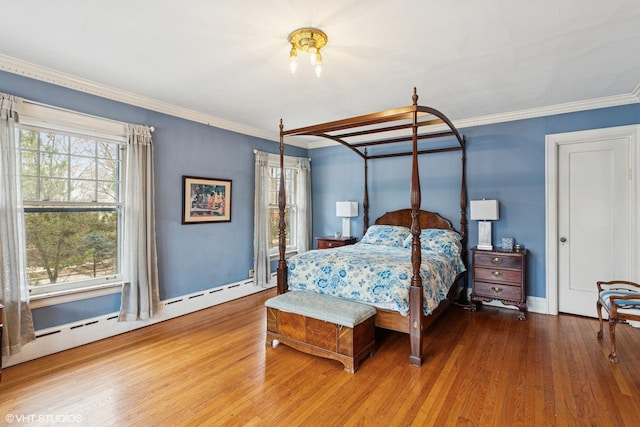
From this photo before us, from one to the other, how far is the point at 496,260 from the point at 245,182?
3520 millimetres

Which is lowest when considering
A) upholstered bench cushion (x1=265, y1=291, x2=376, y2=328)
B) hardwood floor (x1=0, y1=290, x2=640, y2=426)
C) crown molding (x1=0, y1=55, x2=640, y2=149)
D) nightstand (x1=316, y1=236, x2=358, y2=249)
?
hardwood floor (x1=0, y1=290, x2=640, y2=426)

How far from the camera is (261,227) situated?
492 centimetres

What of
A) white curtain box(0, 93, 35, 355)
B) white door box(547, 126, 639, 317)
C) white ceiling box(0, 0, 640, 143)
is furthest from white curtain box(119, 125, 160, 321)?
white door box(547, 126, 639, 317)

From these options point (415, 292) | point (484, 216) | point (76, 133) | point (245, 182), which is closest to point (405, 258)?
point (415, 292)

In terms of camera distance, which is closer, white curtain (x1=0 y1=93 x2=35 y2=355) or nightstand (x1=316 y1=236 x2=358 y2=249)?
white curtain (x1=0 y1=93 x2=35 y2=355)

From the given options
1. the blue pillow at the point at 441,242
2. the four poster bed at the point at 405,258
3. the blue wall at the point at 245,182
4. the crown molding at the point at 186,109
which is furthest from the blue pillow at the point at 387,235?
the crown molding at the point at 186,109

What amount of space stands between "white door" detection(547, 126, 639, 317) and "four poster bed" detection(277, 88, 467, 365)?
105cm

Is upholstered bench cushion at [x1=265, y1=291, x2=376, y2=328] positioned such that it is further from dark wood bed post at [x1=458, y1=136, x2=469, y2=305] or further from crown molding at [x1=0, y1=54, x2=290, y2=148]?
crown molding at [x1=0, y1=54, x2=290, y2=148]

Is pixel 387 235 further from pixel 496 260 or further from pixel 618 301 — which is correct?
pixel 618 301

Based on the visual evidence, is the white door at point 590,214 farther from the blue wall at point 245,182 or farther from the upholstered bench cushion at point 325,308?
the upholstered bench cushion at point 325,308

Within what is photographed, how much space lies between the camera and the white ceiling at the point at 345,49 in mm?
1993

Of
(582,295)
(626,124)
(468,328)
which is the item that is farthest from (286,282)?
(626,124)

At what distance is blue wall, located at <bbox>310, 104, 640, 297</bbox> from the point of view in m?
3.90

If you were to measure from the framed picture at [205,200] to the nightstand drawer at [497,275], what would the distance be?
133 inches
